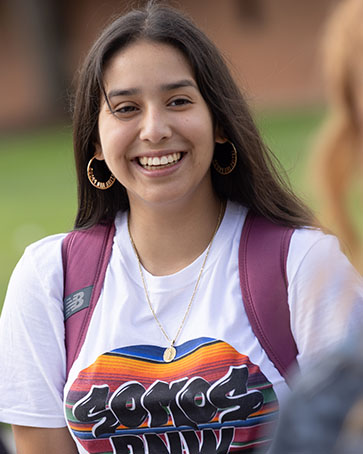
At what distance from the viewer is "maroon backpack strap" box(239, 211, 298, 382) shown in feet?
7.09

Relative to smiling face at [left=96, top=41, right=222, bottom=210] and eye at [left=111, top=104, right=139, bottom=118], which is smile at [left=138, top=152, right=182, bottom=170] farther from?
eye at [left=111, top=104, right=139, bottom=118]

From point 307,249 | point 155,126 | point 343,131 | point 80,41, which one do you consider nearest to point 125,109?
point 155,126

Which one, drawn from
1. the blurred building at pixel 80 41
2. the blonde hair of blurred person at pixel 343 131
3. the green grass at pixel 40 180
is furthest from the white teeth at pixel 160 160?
the blurred building at pixel 80 41

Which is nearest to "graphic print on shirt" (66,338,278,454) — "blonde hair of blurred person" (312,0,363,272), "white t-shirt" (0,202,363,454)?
"white t-shirt" (0,202,363,454)

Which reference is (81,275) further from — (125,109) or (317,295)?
(317,295)

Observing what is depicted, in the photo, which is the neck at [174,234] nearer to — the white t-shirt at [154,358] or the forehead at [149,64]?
the white t-shirt at [154,358]

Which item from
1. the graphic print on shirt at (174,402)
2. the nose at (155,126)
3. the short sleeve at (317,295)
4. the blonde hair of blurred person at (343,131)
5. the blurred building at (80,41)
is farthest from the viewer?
the blurred building at (80,41)

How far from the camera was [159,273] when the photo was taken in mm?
2459

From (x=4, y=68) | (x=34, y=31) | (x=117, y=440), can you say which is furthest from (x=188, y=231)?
(x=4, y=68)

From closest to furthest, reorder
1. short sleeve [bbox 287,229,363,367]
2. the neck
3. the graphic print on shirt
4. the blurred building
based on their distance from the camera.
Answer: short sleeve [bbox 287,229,363,367] < the graphic print on shirt < the neck < the blurred building

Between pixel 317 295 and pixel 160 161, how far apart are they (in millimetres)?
1147

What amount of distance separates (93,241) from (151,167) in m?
0.35

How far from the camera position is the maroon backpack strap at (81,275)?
2377 millimetres

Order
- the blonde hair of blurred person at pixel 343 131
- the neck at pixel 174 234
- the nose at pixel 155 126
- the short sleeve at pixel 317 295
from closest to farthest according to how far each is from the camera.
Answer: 1. the blonde hair of blurred person at pixel 343 131
2. the short sleeve at pixel 317 295
3. the nose at pixel 155 126
4. the neck at pixel 174 234
